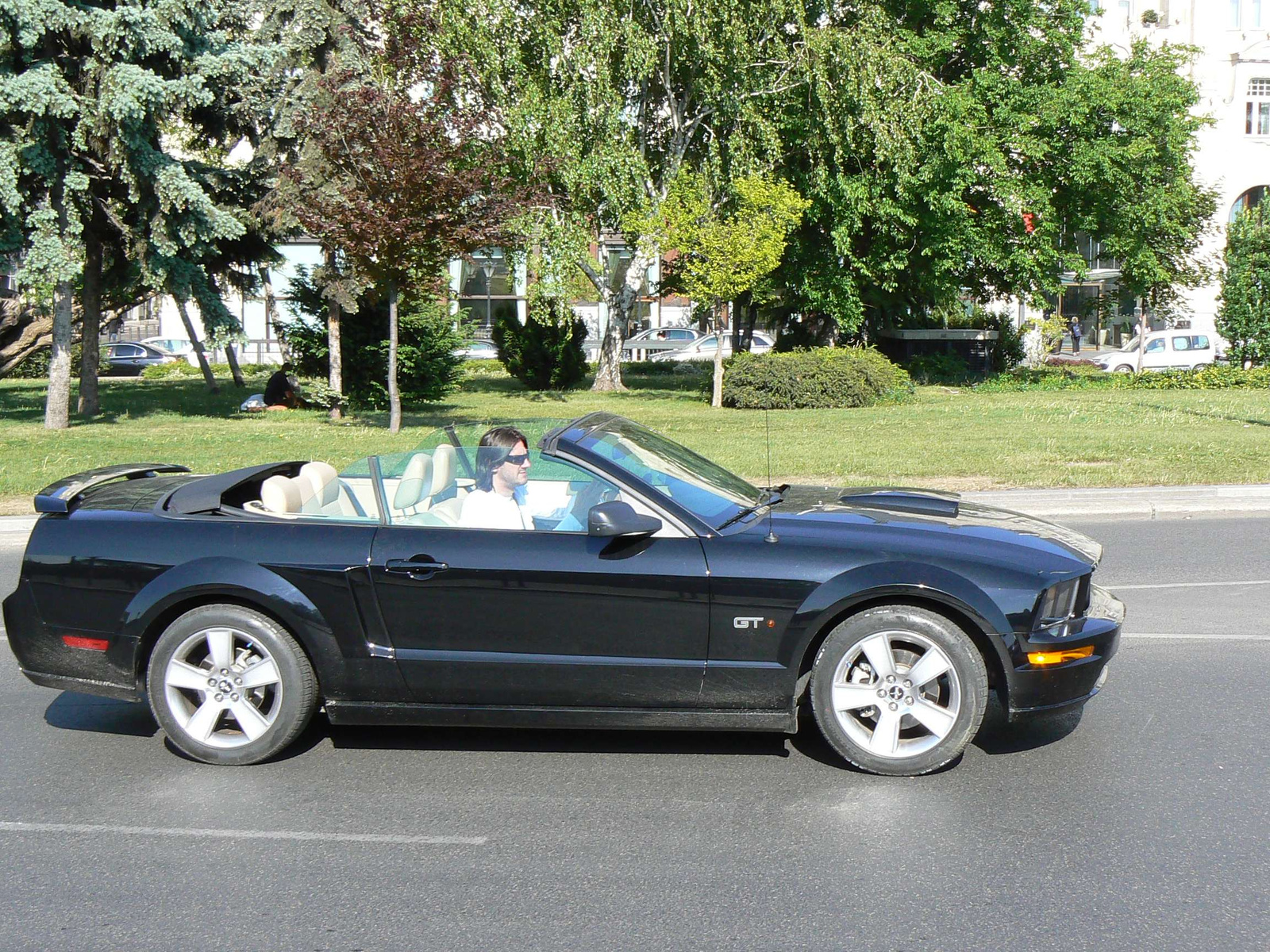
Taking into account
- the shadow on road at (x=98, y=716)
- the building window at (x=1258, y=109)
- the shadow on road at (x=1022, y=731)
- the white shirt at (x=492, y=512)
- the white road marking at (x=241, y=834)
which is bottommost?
the shadow on road at (x=98, y=716)

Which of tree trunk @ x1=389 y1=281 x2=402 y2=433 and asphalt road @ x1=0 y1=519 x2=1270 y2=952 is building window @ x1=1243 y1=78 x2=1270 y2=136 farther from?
asphalt road @ x1=0 y1=519 x2=1270 y2=952

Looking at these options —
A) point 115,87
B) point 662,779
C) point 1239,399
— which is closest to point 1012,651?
point 662,779

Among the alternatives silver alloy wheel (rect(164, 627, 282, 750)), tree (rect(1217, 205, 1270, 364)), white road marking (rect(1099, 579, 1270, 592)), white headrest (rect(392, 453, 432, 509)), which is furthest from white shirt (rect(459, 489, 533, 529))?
tree (rect(1217, 205, 1270, 364))

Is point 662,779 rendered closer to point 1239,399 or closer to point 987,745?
point 987,745

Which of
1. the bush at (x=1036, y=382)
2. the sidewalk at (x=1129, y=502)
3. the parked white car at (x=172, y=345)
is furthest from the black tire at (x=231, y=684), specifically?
the parked white car at (x=172, y=345)

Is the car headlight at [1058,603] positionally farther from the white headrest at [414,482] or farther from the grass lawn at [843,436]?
the grass lawn at [843,436]

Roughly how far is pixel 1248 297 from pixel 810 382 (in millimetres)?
15409

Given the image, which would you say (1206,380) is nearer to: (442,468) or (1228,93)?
(442,468)

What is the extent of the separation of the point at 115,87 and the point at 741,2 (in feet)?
46.5

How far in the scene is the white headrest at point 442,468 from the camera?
215 inches

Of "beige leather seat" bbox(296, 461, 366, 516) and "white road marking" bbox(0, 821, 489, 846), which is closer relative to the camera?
"white road marking" bbox(0, 821, 489, 846)

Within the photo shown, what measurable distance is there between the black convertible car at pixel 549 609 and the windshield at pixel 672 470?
0.09 ft

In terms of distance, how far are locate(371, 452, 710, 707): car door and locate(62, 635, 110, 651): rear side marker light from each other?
1246 millimetres

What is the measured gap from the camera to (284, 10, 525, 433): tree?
62.6ft
